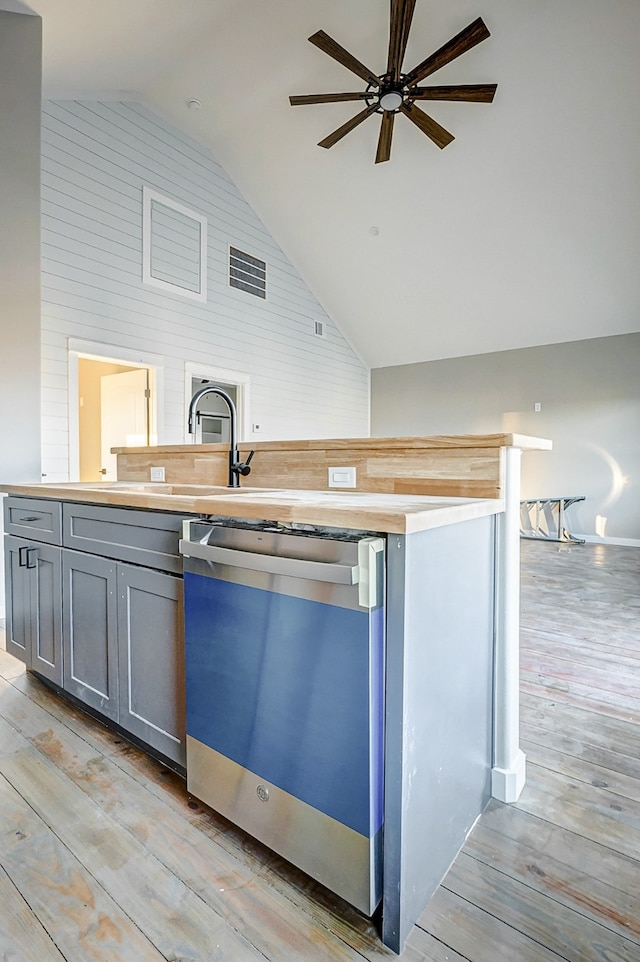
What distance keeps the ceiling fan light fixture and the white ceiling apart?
93 centimetres

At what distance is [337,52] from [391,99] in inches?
22.3

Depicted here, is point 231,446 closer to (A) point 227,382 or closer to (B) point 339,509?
(B) point 339,509

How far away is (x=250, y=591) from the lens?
1.28 m

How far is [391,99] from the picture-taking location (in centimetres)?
378

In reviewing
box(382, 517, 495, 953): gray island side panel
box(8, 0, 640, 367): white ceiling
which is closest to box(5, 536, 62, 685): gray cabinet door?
box(382, 517, 495, 953): gray island side panel

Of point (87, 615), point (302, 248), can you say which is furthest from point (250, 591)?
point (302, 248)

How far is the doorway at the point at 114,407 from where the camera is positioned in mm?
5039

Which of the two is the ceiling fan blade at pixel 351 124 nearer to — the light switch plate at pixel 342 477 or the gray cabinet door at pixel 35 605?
the light switch plate at pixel 342 477

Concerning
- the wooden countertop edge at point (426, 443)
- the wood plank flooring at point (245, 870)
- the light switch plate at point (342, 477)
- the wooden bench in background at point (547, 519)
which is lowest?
the wood plank flooring at point (245, 870)

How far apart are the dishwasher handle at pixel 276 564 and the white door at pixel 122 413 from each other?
391 centimetres

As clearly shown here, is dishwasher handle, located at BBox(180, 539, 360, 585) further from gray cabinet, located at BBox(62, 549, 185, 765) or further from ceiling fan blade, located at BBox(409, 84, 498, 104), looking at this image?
ceiling fan blade, located at BBox(409, 84, 498, 104)

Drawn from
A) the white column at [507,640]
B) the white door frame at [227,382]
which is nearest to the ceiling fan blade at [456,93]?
the white door frame at [227,382]

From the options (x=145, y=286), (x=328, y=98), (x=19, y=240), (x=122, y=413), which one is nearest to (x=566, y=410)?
(x=328, y=98)

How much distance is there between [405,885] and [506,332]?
7.22 m
